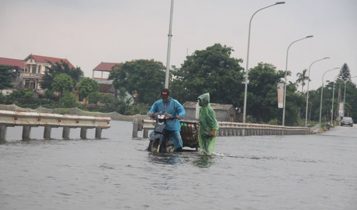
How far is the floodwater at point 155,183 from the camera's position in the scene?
30.5ft

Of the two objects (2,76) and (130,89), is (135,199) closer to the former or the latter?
(2,76)

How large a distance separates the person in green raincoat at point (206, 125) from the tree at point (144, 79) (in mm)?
83597

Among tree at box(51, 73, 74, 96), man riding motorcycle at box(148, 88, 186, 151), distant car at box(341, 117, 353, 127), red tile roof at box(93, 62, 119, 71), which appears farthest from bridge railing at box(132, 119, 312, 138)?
red tile roof at box(93, 62, 119, 71)

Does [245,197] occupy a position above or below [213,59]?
below

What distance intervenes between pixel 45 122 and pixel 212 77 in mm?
59614

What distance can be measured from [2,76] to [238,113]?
32.9 m

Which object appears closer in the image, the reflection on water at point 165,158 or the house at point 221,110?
the reflection on water at point 165,158

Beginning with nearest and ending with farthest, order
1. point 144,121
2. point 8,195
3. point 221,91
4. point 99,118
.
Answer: point 8,195, point 99,118, point 144,121, point 221,91

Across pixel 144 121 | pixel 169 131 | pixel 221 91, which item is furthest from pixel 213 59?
pixel 169 131

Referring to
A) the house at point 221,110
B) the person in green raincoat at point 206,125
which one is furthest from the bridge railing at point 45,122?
the house at point 221,110

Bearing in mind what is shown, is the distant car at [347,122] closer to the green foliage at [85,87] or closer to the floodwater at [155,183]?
the green foliage at [85,87]

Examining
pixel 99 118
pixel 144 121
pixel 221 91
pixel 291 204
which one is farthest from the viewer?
pixel 221 91

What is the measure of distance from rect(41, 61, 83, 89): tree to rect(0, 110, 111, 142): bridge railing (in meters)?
83.3

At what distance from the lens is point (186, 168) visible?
14914mm
